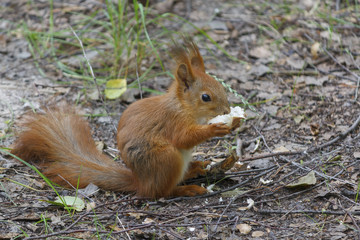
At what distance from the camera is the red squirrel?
3.00 m

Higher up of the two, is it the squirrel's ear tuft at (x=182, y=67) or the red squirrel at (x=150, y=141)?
the squirrel's ear tuft at (x=182, y=67)

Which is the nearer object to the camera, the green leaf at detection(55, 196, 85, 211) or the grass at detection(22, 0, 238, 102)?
the green leaf at detection(55, 196, 85, 211)

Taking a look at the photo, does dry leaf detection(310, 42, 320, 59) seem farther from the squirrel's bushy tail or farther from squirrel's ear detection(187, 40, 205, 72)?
the squirrel's bushy tail

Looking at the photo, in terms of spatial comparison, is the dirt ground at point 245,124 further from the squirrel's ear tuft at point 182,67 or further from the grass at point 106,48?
the squirrel's ear tuft at point 182,67

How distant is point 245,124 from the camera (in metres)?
4.06

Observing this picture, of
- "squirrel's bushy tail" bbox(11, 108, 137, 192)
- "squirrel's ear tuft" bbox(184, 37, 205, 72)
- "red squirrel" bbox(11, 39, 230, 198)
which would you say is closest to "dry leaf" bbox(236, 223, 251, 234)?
"red squirrel" bbox(11, 39, 230, 198)

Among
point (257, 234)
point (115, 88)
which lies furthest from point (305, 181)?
point (115, 88)

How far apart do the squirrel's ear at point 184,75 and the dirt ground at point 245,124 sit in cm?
70

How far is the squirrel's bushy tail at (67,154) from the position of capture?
3186 millimetres

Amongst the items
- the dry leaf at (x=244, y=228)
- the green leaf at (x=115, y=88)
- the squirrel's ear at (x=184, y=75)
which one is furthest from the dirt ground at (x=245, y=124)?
the squirrel's ear at (x=184, y=75)

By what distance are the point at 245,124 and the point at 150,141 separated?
1306 mm

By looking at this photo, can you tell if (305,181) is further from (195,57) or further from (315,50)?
(315,50)

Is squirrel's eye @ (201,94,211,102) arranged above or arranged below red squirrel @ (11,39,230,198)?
above

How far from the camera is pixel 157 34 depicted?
5121mm
